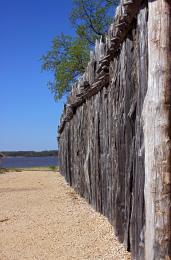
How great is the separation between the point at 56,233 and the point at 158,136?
2.75 m

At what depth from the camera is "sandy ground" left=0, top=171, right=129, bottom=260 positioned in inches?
195

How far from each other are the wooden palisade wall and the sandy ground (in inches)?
7.5

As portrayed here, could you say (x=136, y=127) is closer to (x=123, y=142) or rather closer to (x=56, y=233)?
(x=123, y=142)

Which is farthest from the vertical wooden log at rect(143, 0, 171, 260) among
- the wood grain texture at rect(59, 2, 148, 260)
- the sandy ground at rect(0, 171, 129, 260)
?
the sandy ground at rect(0, 171, 129, 260)

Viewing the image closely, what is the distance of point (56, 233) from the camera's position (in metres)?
5.86

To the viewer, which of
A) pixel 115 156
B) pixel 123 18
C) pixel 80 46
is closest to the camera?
pixel 123 18

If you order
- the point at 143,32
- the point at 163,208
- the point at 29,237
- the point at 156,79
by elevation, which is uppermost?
the point at 143,32

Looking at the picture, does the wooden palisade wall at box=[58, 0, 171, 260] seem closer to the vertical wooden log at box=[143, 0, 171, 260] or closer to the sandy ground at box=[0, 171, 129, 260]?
the vertical wooden log at box=[143, 0, 171, 260]

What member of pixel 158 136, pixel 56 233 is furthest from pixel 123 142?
pixel 56 233

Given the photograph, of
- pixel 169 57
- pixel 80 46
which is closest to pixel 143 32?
pixel 169 57

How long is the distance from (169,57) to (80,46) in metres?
20.3

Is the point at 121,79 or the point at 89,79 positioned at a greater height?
Result: the point at 89,79

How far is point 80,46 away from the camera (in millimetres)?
23531

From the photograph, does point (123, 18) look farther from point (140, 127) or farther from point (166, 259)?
point (166, 259)
